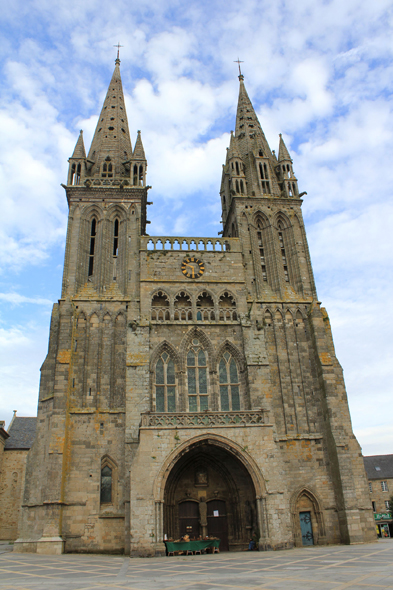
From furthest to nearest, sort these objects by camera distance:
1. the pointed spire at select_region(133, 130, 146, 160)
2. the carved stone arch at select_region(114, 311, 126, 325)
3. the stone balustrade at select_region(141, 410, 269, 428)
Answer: the pointed spire at select_region(133, 130, 146, 160) < the carved stone arch at select_region(114, 311, 126, 325) < the stone balustrade at select_region(141, 410, 269, 428)

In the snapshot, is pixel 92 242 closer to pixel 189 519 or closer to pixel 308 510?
pixel 189 519

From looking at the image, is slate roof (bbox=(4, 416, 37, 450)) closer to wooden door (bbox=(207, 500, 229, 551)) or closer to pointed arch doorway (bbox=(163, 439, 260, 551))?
pointed arch doorway (bbox=(163, 439, 260, 551))

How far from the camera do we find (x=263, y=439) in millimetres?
21938

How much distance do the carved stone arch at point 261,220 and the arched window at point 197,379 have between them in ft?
34.4

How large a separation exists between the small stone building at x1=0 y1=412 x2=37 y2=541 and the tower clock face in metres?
22.3

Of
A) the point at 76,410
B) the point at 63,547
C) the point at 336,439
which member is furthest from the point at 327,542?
the point at 76,410

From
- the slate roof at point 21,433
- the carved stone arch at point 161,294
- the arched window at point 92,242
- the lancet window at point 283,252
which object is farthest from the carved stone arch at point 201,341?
the slate roof at point 21,433

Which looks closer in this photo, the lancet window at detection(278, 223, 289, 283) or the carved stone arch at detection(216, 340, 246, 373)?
A: the carved stone arch at detection(216, 340, 246, 373)

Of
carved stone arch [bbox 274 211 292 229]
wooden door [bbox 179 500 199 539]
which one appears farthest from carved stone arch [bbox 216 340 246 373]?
carved stone arch [bbox 274 211 292 229]

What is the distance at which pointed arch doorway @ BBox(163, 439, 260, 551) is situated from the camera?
901 inches

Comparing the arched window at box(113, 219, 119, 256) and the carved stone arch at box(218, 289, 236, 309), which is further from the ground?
the arched window at box(113, 219, 119, 256)

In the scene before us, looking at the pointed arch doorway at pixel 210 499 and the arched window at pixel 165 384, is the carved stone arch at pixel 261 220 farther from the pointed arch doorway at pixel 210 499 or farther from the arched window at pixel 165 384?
the pointed arch doorway at pixel 210 499

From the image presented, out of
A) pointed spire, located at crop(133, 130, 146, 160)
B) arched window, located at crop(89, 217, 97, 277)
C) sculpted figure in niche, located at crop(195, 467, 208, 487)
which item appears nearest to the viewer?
sculpted figure in niche, located at crop(195, 467, 208, 487)

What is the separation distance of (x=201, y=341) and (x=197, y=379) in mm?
2362
